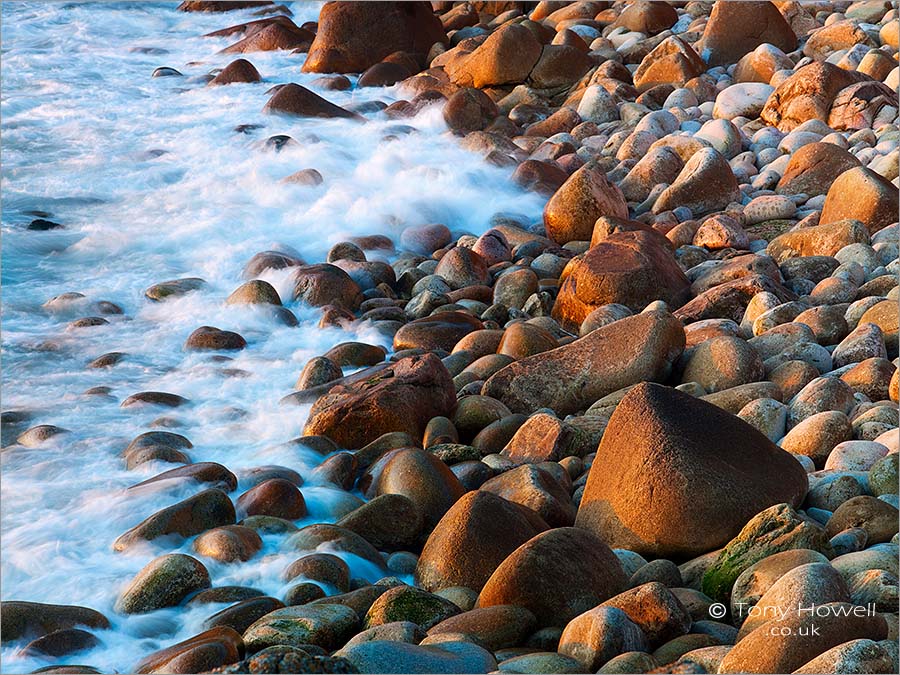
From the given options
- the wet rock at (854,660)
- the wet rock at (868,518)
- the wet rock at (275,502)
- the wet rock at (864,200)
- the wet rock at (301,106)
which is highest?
the wet rock at (854,660)

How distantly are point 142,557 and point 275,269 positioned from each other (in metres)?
2.86

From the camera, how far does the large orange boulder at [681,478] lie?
10.2 ft

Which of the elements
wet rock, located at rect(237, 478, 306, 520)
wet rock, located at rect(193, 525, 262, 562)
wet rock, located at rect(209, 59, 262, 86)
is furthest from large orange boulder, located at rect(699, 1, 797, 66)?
wet rock, located at rect(193, 525, 262, 562)

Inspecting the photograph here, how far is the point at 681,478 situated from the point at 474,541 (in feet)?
2.07

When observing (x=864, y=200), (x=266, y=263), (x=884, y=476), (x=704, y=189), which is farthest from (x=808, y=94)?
(x=884, y=476)

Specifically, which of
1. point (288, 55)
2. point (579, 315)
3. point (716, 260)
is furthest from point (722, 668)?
point (288, 55)

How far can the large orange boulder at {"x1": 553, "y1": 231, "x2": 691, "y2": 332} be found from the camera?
16.6 feet

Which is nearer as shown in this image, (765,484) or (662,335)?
(765,484)

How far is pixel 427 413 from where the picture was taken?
4.29 metres

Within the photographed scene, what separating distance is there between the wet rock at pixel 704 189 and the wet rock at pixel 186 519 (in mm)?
3616

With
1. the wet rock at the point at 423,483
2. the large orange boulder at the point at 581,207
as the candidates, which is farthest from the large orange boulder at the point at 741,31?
the wet rock at the point at 423,483

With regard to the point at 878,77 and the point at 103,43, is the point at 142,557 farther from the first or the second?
the point at 103,43

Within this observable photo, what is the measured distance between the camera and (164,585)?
10.6ft

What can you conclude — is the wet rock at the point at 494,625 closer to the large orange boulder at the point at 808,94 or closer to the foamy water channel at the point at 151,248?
the foamy water channel at the point at 151,248
